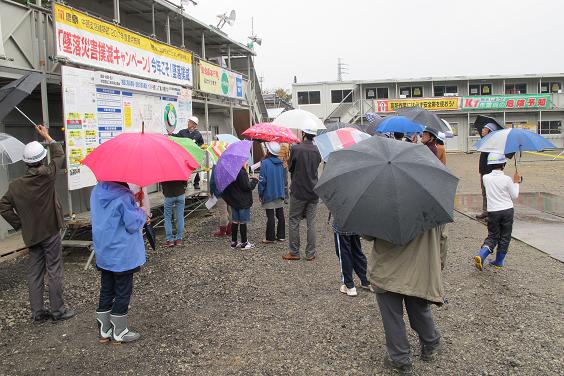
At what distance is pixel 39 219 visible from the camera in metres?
4.64

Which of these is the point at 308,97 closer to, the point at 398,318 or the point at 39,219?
the point at 39,219

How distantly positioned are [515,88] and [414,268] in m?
40.2

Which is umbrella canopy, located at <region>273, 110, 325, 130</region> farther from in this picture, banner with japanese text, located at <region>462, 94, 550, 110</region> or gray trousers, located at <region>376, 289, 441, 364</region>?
banner with japanese text, located at <region>462, 94, 550, 110</region>

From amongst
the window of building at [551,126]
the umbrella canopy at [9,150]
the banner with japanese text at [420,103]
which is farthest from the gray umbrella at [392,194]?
the window of building at [551,126]

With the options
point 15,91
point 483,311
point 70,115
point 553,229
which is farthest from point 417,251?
point 553,229

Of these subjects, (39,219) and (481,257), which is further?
(481,257)

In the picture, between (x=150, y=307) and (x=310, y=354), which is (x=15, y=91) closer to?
(x=150, y=307)

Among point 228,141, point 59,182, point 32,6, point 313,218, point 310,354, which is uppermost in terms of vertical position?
point 32,6

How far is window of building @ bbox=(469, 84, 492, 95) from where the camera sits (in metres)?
37.8

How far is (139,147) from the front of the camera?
3.83m

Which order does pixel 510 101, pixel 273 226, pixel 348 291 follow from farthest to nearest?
pixel 510 101 < pixel 273 226 < pixel 348 291

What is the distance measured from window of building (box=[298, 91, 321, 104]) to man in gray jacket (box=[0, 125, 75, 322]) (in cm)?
3411

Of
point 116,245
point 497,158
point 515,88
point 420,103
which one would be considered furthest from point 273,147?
point 515,88

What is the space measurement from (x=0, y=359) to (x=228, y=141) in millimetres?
6592
